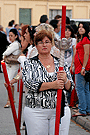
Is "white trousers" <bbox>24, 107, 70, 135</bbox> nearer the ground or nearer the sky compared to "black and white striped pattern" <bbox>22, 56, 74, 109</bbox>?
nearer the ground

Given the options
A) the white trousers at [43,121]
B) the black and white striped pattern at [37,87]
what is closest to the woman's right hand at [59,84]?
the black and white striped pattern at [37,87]

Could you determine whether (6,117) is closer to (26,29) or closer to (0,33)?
(26,29)

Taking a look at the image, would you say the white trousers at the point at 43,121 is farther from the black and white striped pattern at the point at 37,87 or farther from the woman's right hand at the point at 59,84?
the woman's right hand at the point at 59,84

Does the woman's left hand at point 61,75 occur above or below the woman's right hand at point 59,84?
above

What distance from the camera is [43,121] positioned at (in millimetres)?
3910

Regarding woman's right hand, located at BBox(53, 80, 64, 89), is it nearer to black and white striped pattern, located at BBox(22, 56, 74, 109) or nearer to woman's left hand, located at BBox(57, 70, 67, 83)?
woman's left hand, located at BBox(57, 70, 67, 83)

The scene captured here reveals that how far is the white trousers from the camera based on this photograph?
12.8ft

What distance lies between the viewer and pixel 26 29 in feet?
20.8

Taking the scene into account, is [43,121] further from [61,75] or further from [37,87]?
[61,75]

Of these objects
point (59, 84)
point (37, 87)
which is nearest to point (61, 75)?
point (59, 84)

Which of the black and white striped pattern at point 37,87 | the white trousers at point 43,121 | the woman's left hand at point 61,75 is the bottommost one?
the white trousers at point 43,121

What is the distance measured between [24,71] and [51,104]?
0.43 meters

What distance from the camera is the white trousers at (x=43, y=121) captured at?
12.8 feet

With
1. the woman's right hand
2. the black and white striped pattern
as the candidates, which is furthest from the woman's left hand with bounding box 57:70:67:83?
the black and white striped pattern
